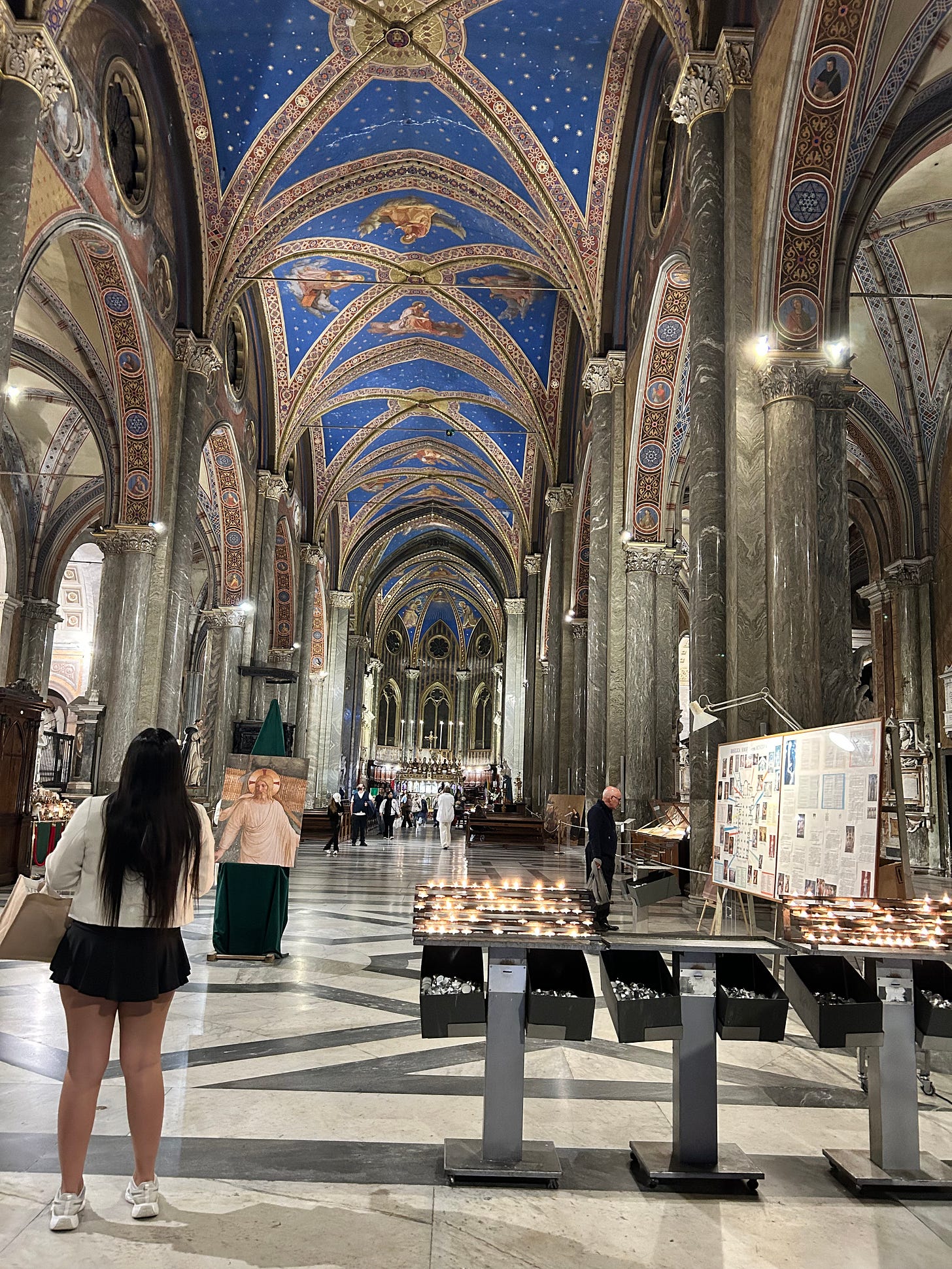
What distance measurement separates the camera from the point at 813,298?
764 centimetres

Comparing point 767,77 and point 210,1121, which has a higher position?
point 767,77

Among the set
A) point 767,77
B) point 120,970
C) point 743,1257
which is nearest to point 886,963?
point 743,1257

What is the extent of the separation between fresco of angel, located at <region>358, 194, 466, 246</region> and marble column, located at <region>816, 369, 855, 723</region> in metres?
10.8

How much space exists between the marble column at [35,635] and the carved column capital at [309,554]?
6060mm

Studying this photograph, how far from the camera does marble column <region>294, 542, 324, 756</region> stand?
24078 millimetres

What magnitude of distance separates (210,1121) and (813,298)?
716 centimetres

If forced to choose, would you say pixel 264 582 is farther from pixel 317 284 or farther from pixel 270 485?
pixel 317 284

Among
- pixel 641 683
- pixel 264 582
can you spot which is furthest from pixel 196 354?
pixel 641 683

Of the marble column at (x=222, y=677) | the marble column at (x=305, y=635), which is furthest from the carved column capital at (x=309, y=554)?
the marble column at (x=222, y=677)

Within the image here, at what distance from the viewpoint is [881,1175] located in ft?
9.34

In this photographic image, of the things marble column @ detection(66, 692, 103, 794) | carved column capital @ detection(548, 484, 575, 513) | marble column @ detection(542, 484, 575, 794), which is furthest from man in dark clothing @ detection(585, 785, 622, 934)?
carved column capital @ detection(548, 484, 575, 513)

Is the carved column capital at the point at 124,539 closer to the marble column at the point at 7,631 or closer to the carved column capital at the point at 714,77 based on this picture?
the carved column capital at the point at 714,77

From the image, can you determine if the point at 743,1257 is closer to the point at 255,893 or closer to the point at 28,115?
the point at 255,893

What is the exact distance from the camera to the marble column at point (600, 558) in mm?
13203
